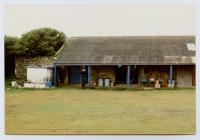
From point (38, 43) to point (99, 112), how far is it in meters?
13.9

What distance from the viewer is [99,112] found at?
56.0 feet

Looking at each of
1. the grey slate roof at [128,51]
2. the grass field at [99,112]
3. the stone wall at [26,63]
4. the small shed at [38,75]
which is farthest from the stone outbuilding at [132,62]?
the grass field at [99,112]

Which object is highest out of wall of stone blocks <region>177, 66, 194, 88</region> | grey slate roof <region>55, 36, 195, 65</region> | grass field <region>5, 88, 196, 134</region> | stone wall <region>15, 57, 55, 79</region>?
grey slate roof <region>55, 36, 195, 65</region>

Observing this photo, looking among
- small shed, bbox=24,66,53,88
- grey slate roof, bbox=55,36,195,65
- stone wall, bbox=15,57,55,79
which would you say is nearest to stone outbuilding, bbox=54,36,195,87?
grey slate roof, bbox=55,36,195,65

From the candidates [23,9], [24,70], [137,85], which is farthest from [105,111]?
[24,70]

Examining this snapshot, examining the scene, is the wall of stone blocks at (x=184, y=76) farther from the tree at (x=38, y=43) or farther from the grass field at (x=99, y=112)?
the tree at (x=38, y=43)

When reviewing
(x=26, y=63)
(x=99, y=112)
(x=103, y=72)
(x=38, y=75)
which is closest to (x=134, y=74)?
(x=103, y=72)

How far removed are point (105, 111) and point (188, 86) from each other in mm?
11241

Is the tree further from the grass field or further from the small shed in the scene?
the grass field

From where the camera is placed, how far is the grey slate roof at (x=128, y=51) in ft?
89.7

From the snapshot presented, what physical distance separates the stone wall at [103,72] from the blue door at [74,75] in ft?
3.35

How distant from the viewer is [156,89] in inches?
1017

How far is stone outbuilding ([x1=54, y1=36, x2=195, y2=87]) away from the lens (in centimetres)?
2736

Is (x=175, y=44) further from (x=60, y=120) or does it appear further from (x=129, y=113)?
(x=60, y=120)
